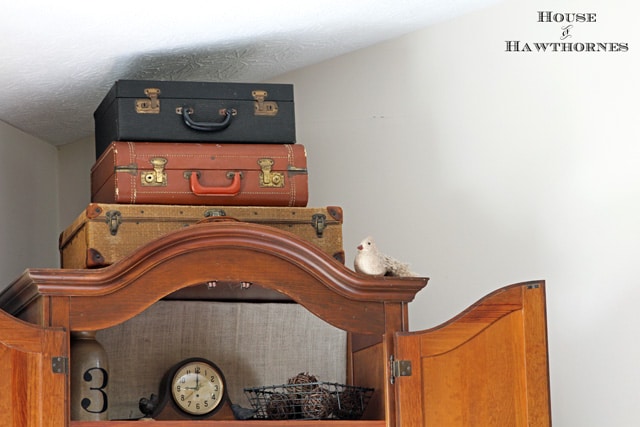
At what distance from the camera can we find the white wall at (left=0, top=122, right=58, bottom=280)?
3.08 meters

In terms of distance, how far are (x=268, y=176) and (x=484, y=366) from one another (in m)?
0.66

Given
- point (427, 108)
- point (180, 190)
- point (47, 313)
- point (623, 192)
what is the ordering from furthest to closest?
point (427, 108) → point (623, 192) → point (180, 190) → point (47, 313)

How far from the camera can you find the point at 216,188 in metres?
2.58

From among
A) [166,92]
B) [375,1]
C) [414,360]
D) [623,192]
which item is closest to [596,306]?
[623,192]

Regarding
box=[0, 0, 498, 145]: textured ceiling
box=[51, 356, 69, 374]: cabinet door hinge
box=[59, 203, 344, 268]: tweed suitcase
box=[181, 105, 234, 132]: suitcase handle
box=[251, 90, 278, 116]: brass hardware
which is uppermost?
box=[0, 0, 498, 145]: textured ceiling

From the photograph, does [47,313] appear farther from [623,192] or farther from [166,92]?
[623,192]

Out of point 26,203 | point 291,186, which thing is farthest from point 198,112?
point 26,203

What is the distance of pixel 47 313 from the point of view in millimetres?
2289

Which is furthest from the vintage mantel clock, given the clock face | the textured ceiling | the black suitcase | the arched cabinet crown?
the textured ceiling

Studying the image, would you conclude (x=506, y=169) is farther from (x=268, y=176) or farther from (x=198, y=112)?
(x=198, y=112)

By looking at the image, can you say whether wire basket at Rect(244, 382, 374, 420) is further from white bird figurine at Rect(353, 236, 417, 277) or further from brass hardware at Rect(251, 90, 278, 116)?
brass hardware at Rect(251, 90, 278, 116)

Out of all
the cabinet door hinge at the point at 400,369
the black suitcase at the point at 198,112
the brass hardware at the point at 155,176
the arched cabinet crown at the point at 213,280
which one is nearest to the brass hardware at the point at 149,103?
the black suitcase at the point at 198,112

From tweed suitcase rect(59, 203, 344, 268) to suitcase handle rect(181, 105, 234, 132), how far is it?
190mm

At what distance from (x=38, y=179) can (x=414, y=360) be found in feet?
4.56
